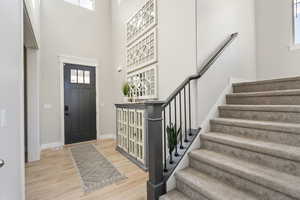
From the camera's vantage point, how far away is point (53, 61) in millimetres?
4145

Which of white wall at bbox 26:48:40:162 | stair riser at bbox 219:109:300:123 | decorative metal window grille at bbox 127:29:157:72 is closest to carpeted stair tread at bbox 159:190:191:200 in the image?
stair riser at bbox 219:109:300:123

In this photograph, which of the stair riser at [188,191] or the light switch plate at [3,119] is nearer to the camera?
the light switch plate at [3,119]

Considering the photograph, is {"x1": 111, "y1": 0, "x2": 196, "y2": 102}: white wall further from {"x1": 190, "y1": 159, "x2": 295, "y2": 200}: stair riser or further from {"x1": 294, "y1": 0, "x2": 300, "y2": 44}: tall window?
{"x1": 294, "y1": 0, "x2": 300, "y2": 44}: tall window

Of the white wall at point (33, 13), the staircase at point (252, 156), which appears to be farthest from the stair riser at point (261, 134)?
the white wall at point (33, 13)

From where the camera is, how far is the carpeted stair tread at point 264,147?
125 cm

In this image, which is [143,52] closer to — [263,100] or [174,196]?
[263,100]

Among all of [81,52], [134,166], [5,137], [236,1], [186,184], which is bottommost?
[134,166]

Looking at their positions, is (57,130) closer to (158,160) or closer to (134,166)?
(134,166)

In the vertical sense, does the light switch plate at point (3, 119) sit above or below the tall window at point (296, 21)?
below

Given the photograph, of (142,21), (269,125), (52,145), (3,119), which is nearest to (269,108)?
(269,125)

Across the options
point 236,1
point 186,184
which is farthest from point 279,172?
point 236,1

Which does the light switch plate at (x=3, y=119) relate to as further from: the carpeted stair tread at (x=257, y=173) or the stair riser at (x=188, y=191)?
the carpeted stair tread at (x=257, y=173)

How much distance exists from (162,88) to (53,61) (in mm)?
3230

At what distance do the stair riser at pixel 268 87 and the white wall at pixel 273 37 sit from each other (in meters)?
1.10
